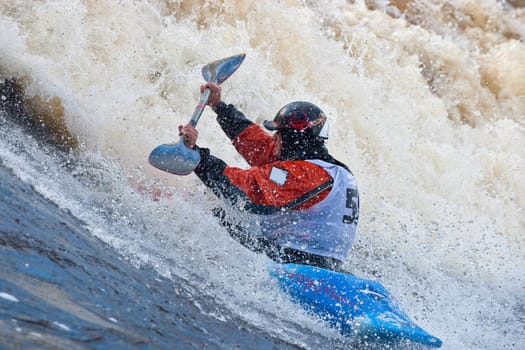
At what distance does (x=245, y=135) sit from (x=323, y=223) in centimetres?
115

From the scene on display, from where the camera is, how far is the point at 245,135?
5.49 meters

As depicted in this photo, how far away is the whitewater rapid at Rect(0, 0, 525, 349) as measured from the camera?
4.85m

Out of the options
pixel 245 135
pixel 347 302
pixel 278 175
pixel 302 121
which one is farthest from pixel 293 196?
pixel 245 135

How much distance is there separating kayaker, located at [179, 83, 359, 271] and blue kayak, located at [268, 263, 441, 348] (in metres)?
0.20

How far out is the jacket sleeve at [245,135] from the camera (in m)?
5.42

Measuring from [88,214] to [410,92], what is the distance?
5658mm

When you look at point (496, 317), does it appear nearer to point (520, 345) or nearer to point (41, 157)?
point (520, 345)

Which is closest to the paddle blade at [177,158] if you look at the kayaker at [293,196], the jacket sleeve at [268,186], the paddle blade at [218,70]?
the kayaker at [293,196]

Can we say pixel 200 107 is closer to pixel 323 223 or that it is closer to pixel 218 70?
pixel 218 70

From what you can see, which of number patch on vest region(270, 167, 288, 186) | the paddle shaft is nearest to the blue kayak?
number patch on vest region(270, 167, 288, 186)

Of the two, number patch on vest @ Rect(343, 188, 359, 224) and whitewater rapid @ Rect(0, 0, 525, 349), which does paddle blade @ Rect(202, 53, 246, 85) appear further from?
number patch on vest @ Rect(343, 188, 359, 224)

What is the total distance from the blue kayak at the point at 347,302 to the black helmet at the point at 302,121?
2.73 feet

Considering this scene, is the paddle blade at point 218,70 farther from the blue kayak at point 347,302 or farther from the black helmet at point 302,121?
the blue kayak at point 347,302

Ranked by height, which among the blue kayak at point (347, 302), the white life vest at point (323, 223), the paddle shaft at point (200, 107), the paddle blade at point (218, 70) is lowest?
the blue kayak at point (347, 302)
